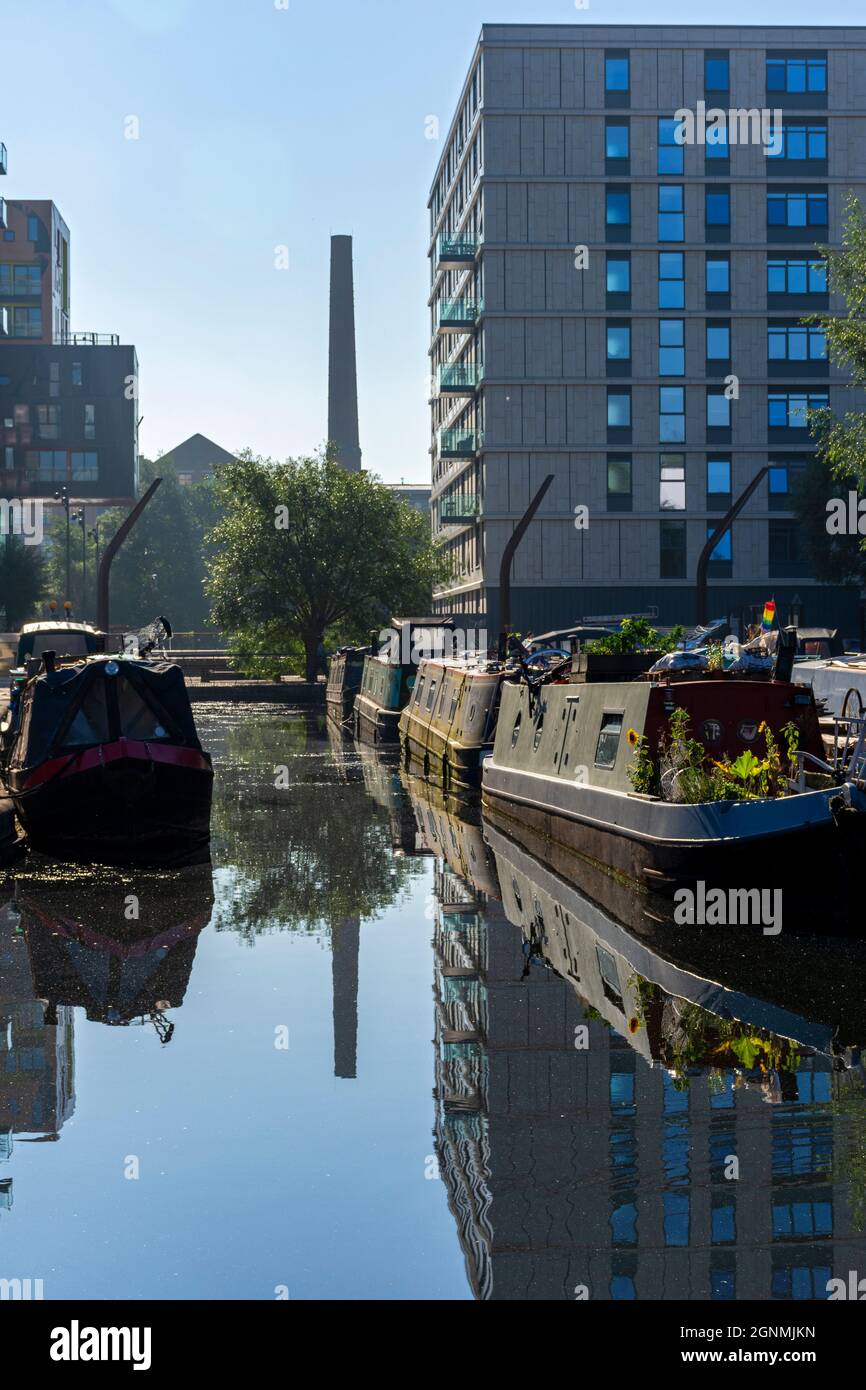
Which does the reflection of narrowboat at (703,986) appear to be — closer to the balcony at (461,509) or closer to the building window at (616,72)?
the balcony at (461,509)

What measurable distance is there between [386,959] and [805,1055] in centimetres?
454

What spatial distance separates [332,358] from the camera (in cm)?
10175

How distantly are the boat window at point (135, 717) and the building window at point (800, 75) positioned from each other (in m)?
51.1

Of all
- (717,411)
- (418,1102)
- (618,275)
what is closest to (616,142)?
(618,275)

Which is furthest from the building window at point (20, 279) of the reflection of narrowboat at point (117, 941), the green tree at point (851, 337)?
the reflection of narrowboat at point (117, 941)

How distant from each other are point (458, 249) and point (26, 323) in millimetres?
63085

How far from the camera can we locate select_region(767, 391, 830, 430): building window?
63250mm

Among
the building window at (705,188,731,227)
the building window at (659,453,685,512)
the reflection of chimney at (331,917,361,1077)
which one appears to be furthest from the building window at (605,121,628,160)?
the reflection of chimney at (331,917,361,1077)

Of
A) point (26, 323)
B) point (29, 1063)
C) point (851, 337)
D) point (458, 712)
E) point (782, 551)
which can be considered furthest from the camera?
point (26, 323)

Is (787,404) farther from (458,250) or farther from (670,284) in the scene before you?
(458,250)

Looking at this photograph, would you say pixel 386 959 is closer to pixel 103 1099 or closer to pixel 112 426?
pixel 103 1099

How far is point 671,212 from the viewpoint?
2475 inches

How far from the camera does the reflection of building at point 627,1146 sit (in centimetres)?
648
